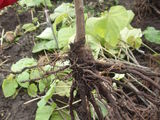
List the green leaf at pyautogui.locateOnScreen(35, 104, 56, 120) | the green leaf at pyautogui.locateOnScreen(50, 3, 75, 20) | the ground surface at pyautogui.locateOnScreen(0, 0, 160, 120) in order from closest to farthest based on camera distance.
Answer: the green leaf at pyautogui.locateOnScreen(35, 104, 56, 120)
the ground surface at pyautogui.locateOnScreen(0, 0, 160, 120)
the green leaf at pyautogui.locateOnScreen(50, 3, 75, 20)

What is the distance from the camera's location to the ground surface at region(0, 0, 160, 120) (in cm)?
158

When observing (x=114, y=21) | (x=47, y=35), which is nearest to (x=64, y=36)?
(x=47, y=35)

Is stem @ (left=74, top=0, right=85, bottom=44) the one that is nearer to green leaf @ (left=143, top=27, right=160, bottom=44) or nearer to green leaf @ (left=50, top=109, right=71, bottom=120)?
green leaf @ (left=50, top=109, right=71, bottom=120)

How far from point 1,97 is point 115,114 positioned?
0.71 meters

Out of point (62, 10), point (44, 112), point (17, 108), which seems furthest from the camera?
point (62, 10)

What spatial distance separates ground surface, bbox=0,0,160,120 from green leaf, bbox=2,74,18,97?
66 millimetres

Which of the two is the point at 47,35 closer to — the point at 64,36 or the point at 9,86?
the point at 64,36

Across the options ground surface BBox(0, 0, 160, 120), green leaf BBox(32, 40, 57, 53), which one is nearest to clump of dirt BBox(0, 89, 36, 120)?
ground surface BBox(0, 0, 160, 120)

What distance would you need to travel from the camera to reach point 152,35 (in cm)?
184

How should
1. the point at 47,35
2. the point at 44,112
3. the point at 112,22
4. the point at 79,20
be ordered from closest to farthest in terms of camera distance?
the point at 79,20
the point at 112,22
the point at 44,112
the point at 47,35

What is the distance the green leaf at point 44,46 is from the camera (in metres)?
1.81

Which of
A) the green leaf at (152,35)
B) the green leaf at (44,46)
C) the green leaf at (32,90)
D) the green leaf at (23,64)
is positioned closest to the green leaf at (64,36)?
the green leaf at (44,46)

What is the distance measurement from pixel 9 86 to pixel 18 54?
0.35 m

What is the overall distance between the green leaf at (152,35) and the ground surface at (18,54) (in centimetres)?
5
